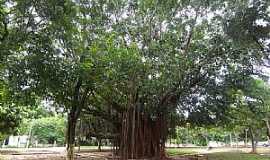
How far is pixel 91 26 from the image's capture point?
14242mm

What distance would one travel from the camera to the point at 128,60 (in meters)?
13.1

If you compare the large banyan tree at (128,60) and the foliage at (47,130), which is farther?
the foliage at (47,130)

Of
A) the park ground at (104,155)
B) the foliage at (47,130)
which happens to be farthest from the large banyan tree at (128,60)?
the foliage at (47,130)

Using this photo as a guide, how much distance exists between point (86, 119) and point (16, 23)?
12.0 metres

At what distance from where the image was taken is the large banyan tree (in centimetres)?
1052

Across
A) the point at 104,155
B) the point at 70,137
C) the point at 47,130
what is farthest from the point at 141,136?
A: the point at 47,130

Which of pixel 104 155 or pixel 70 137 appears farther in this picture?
pixel 104 155

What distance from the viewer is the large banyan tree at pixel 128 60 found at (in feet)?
34.5

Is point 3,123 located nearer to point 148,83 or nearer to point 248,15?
point 148,83

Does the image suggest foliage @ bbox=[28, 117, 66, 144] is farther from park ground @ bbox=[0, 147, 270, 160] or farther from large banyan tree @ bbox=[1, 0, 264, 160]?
large banyan tree @ bbox=[1, 0, 264, 160]

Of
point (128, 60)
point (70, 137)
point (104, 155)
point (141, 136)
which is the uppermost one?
point (128, 60)

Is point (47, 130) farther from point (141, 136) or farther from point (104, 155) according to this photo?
point (141, 136)

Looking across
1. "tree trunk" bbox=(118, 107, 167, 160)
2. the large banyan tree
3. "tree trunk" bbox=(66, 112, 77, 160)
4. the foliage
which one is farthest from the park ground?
the foliage

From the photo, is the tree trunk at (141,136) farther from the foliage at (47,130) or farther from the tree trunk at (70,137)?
the foliage at (47,130)
